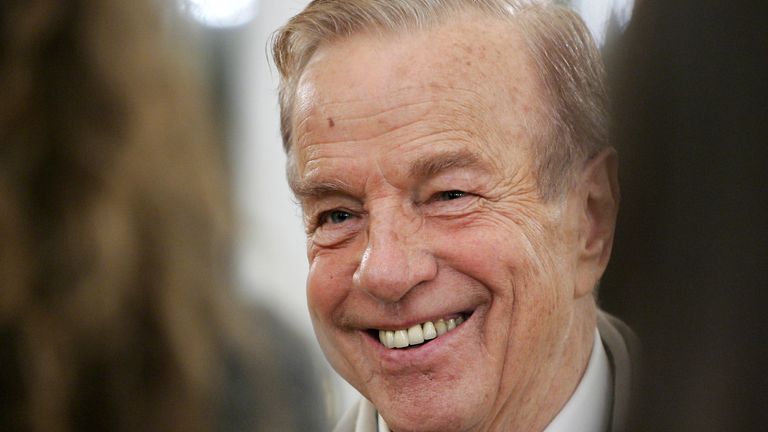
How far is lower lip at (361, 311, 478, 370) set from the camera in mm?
1051

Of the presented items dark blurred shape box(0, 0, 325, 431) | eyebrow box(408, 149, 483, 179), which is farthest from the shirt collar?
dark blurred shape box(0, 0, 325, 431)

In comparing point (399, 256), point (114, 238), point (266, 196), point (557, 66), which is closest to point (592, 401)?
point (399, 256)

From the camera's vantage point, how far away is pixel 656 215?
102 centimetres

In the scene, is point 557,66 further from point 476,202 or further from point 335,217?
point 335,217

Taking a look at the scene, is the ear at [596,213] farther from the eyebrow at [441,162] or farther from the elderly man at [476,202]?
the eyebrow at [441,162]

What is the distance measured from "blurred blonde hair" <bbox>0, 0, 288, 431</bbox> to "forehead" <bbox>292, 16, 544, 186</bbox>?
434 millimetres

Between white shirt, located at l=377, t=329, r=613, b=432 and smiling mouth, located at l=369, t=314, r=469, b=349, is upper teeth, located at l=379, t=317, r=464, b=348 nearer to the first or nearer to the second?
smiling mouth, located at l=369, t=314, r=469, b=349

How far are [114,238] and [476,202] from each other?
769mm

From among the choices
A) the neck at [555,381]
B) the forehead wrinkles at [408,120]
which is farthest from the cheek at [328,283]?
the neck at [555,381]

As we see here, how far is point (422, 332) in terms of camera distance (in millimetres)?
1070

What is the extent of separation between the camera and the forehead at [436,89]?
101 centimetres

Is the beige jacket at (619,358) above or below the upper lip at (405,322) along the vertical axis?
below

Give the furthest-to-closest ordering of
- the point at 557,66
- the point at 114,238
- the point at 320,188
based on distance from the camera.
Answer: the point at 114,238, the point at 320,188, the point at 557,66

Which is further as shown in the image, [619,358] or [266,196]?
[266,196]
